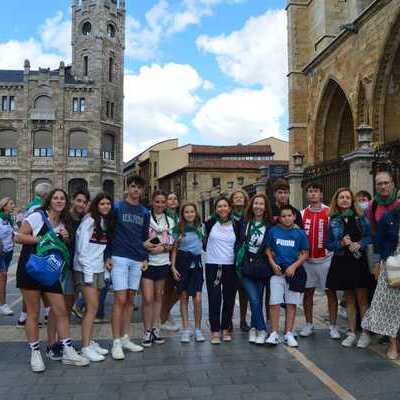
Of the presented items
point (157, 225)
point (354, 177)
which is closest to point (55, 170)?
point (354, 177)

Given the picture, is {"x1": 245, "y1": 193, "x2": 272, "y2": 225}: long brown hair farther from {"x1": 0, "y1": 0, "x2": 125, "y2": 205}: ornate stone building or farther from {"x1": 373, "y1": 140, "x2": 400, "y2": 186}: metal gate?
{"x1": 0, "y1": 0, "x2": 125, "y2": 205}: ornate stone building

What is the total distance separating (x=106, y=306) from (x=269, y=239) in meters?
3.75

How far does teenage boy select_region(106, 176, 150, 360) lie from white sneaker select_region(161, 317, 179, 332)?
3.64ft

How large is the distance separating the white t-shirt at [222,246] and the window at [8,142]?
46.1m

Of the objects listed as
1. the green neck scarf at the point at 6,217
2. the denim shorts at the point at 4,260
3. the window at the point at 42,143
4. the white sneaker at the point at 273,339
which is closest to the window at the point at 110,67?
the window at the point at 42,143

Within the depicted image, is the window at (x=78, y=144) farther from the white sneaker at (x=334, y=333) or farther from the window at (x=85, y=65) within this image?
the white sneaker at (x=334, y=333)

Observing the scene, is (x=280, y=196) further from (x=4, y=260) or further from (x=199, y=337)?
(x=4, y=260)

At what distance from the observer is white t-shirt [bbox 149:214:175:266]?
227 inches

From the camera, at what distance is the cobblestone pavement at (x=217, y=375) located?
4.08 metres

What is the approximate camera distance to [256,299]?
226 inches

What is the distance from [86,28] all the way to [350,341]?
170 ft

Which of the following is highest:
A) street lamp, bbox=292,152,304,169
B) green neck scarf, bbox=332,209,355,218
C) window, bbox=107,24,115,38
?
window, bbox=107,24,115,38

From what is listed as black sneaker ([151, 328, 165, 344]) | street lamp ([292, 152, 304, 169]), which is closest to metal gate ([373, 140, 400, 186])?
street lamp ([292, 152, 304, 169])

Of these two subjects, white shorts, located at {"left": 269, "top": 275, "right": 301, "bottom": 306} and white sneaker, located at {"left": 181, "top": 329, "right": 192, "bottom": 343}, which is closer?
white shorts, located at {"left": 269, "top": 275, "right": 301, "bottom": 306}
